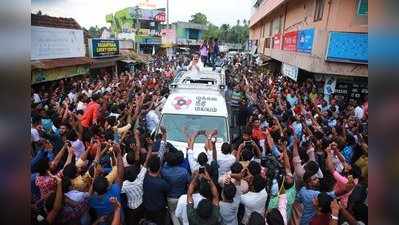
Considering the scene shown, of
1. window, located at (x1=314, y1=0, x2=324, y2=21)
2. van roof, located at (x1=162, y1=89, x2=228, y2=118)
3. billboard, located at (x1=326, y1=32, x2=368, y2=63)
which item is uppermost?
window, located at (x1=314, y1=0, x2=324, y2=21)

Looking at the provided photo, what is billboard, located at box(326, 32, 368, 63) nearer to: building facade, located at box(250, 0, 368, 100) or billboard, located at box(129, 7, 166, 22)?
building facade, located at box(250, 0, 368, 100)

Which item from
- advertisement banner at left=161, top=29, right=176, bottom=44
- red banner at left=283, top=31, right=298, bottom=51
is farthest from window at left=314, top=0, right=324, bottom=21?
advertisement banner at left=161, top=29, right=176, bottom=44

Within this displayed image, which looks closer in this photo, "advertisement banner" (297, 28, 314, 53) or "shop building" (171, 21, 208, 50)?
"advertisement banner" (297, 28, 314, 53)

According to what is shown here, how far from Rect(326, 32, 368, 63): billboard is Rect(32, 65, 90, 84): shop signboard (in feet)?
38.7

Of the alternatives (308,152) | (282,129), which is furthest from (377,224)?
(282,129)

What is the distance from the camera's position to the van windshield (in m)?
7.73

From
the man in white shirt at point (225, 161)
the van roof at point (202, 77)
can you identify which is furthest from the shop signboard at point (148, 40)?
the man in white shirt at point (225, 161)

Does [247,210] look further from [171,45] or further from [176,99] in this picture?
[171,45]

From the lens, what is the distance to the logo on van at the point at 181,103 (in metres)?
8.21

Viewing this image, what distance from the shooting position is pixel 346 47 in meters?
13.1

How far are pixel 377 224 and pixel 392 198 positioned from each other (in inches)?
2.9

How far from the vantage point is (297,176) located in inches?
210

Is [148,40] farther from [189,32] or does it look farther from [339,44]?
[339,44]

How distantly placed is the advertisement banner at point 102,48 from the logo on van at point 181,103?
53.8 ft
